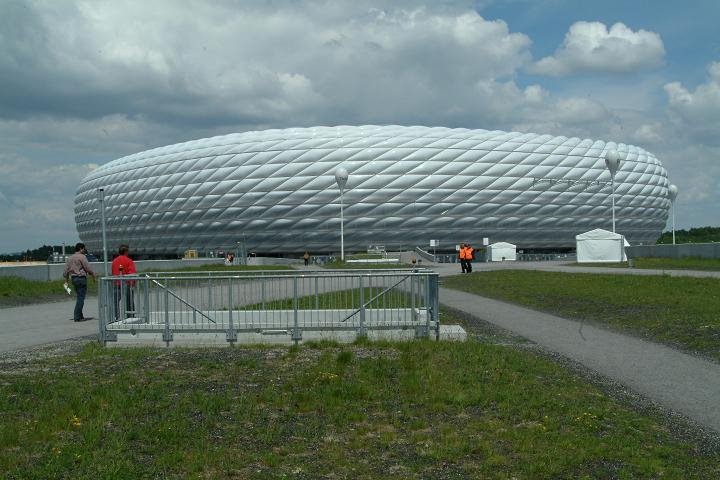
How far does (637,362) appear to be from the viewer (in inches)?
399

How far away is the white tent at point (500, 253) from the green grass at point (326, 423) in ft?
180

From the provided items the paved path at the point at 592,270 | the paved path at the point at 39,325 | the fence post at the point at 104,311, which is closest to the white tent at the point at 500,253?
the paved path at the point at 592,270

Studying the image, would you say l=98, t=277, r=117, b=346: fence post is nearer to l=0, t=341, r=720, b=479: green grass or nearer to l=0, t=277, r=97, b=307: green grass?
l=0, t=341, r=720, b=479: green grass

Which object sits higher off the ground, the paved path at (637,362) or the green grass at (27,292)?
the green grass at (27,292)

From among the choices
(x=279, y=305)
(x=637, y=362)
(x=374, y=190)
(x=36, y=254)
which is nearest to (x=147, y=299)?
(x=279, y=305)

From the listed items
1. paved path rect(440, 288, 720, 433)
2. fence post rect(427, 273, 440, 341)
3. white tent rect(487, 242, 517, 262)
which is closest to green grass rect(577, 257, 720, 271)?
paved path rect(440, 288, 720, 433)

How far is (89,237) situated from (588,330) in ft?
288

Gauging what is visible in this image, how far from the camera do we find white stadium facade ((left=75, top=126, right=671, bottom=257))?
230 feet

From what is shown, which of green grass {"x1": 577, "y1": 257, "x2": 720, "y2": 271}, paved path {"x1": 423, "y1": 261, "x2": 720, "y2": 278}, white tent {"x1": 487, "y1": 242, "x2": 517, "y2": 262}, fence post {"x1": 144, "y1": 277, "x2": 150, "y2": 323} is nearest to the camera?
fence post {"x1": 144, "y1": 277, "x2": 150, "y2": 323}

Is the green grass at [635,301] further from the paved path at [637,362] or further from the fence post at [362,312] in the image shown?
the fence post at [362,312]

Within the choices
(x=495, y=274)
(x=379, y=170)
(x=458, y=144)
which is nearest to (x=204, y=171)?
(x=379, y=170)

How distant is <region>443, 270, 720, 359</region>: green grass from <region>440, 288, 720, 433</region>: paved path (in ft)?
1.82

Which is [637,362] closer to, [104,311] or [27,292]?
[104,311]

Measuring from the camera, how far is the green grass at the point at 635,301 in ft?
40.9
